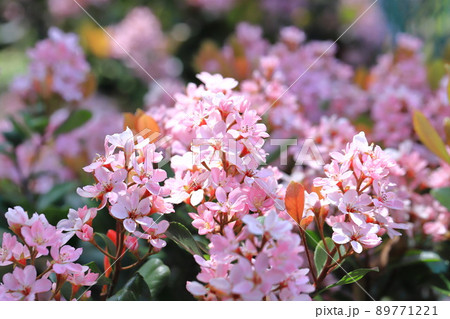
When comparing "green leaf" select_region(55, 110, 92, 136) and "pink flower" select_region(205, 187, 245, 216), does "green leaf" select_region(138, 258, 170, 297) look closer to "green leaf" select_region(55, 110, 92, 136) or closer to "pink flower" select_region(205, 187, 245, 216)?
"pink flower" select_region(205, 187, 245, 216)

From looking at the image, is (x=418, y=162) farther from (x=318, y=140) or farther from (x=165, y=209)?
(x=165, y=209)

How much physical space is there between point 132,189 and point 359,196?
1.03 feet

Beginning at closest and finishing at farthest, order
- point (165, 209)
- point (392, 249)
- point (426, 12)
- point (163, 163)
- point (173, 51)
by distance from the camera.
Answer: point (165, 209), point (163, 163), point (392, 249), point (426, 12), point (173, 51)

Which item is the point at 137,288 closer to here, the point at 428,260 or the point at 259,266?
the point at 259,266

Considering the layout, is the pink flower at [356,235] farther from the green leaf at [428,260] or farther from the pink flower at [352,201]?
the green leaf at [428,260]

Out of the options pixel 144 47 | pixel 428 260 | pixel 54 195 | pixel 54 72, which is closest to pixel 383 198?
pixel 428 260

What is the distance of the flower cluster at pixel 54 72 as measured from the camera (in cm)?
134

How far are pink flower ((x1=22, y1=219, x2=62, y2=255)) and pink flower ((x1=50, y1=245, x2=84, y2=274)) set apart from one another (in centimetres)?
1

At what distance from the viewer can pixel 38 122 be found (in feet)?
4.09

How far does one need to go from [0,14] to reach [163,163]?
2.23 meters

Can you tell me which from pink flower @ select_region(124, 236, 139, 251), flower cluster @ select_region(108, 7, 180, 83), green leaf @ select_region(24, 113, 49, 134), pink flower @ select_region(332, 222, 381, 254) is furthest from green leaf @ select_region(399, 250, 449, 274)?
flower cluster @ select_region(108, 7, 180, 83)

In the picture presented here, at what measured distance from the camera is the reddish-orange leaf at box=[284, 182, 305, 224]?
2.45 feet

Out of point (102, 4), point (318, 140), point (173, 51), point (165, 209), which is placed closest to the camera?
point (165, 209)

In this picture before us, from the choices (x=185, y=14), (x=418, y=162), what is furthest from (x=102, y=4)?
(x=418, y=162)
